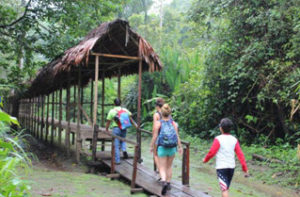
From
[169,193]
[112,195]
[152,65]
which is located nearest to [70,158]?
[152,65]

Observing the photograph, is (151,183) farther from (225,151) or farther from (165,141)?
(225,151)

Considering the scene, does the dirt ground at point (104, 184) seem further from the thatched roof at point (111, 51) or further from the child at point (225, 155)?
the thatched roof at point (111, 51)

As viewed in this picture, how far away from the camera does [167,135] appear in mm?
4793

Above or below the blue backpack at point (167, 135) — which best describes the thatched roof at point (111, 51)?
above

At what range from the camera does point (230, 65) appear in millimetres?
9930

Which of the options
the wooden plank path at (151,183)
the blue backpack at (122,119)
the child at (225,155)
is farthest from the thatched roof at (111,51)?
the child at (225,155)

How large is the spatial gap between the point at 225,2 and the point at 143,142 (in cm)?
731

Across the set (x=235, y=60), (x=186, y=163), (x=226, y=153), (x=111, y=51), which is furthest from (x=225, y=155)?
(x=235, y=60)

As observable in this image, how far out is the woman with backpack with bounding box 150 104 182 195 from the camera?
4805 mm

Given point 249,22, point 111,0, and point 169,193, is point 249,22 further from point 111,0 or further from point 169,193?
point 169,193

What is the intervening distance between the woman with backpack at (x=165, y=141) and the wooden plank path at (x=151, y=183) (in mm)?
187

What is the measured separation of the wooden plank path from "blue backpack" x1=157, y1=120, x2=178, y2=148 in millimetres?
794

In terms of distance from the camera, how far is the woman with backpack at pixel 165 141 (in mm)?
4805

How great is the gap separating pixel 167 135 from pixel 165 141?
0.10 metres
